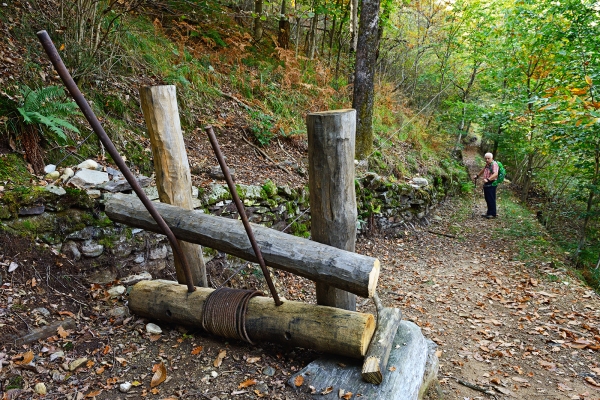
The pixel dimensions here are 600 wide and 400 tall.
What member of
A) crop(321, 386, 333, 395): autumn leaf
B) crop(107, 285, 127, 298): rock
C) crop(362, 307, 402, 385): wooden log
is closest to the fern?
crop(107, 285, 127, 298): rock

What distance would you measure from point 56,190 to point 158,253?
52.9 inches

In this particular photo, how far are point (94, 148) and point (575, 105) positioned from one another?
23.3 feet

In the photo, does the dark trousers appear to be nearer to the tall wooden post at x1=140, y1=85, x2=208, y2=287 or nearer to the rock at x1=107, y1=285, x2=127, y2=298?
the tall wooden post at x1=140, y1=85, x2=208, y2=287

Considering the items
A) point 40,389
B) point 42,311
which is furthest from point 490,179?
point 40,389

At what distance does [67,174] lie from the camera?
395 centimetres

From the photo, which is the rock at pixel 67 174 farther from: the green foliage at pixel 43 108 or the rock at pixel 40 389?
the rock at pixel 40 389

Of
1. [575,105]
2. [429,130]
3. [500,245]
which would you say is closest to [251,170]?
[575,105]

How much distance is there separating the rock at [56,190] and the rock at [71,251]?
0.53 meters

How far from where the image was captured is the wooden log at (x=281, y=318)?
2773 mm

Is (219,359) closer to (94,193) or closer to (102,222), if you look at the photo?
(102,222)

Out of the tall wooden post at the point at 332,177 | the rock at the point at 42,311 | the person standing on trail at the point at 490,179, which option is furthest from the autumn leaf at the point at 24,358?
the person standing on trail at the point at 490,179

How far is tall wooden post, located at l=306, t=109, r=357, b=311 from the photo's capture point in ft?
9.23

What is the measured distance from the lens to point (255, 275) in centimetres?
523

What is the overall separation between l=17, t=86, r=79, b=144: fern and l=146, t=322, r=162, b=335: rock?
7.52 ft
